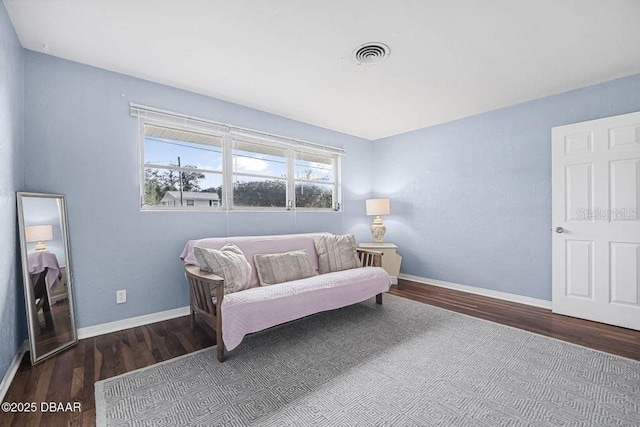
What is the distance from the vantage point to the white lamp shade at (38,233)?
6.79 ft

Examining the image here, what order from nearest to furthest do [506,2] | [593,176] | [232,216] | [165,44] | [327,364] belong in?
[506,2], [327,364], [165,44], [593,176], [232,216]

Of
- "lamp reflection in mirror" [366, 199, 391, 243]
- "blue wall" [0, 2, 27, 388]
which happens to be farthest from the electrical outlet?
"lamp reflection in mirror" [366, 199, 391, 243]

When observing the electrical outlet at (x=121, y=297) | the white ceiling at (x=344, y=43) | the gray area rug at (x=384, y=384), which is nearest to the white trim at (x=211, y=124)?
the white ceiling at (x=344, y=43)

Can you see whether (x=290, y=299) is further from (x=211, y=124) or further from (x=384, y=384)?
(x=211, y=124)

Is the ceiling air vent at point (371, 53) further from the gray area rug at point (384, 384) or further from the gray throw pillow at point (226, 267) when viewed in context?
the gray area rug at point (384, 384)

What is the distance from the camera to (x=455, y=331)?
253 centimetres

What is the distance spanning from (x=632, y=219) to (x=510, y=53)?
1.92 meters

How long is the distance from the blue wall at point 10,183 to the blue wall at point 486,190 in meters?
4.32

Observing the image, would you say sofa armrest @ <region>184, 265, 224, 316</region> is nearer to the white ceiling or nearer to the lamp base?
the white ceiling

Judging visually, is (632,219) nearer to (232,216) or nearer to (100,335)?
(232,216)

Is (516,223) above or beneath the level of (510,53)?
beneath

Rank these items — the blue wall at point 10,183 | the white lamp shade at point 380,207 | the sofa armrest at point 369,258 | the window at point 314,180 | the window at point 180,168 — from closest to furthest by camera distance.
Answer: the blue wall at point 10,183 < the window at point 180,168 < the sofa armrest at point 369,258 < the window at point 314,180 < the white lamp shade at point 380,207

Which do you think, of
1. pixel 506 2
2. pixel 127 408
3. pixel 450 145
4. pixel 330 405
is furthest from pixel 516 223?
pixel 127 408

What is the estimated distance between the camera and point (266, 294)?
2.25 meters
